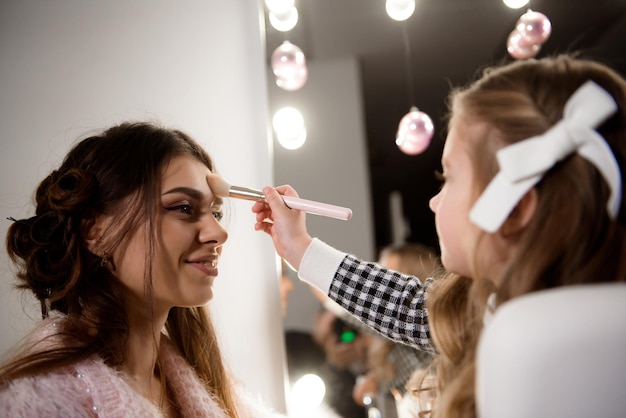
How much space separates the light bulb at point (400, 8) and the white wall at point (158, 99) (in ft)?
1.01

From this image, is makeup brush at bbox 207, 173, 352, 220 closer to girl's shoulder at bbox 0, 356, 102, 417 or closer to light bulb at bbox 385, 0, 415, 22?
girl's shoulder at bbox 0, 356, 102, 417

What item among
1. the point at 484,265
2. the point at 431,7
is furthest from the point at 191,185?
the point at 431,7

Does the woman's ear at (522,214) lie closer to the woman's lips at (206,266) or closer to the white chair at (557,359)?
the white chair at (557,359)

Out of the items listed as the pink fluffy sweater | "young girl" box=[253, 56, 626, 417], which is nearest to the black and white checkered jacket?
"young girl" box=[253, 56, 626, 417]

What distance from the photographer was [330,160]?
1245mm

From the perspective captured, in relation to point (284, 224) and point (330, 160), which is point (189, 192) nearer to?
point (284, 224)

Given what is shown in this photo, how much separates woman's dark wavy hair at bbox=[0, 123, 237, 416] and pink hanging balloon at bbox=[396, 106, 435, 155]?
0.55m

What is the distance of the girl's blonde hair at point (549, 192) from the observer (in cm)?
53

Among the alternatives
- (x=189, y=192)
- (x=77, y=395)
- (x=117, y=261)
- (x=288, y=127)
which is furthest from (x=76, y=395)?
(x=288, y=127)

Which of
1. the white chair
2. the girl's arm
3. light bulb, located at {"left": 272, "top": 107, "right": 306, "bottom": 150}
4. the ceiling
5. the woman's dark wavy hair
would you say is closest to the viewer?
the white chair

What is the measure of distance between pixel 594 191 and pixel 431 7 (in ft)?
3.03

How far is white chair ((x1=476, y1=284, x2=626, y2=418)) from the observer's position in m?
0.37

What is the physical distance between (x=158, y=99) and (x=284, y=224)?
0.34m

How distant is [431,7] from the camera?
1.32 metres
